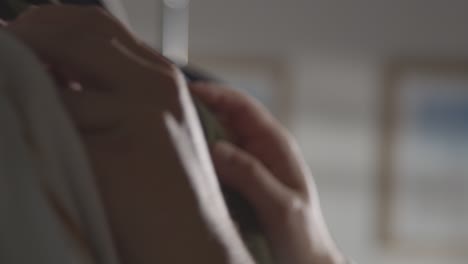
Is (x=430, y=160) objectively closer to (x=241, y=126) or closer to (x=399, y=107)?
(x=399, y=107)

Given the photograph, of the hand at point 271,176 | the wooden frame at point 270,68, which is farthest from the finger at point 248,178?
the wooden frame at point 270,68

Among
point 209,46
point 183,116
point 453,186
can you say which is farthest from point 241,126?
point 453,186

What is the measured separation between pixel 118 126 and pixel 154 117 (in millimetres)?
11

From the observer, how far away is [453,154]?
7.30ft

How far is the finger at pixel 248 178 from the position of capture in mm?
269

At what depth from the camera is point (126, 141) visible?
197 mm

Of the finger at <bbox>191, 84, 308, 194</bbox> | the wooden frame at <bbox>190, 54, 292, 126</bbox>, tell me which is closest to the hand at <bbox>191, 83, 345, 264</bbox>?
the finger at <bbox>191, 84, 308, 194</bbox>

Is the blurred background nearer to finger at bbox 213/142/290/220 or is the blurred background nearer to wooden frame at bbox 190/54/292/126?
wooden frame at bbox 190/54/292/126

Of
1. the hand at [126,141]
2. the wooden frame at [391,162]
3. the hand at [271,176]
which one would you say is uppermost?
the hand at [126,141]

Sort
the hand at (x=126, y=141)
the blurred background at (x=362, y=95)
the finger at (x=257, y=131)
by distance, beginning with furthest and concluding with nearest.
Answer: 1. the blurred background at (x=362, y=95)
2. the finger at (x=257, y=131)
3. the hand at (x=126, y=141)

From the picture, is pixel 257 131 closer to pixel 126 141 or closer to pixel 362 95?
pixel 126 141

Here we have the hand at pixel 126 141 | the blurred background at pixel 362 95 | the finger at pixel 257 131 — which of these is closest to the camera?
the hand at pixel 126 141

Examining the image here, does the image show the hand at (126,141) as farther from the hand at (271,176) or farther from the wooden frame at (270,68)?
the wooden frame at (270,68)

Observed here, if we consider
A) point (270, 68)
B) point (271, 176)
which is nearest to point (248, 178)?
point (271, 176)
